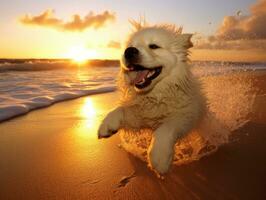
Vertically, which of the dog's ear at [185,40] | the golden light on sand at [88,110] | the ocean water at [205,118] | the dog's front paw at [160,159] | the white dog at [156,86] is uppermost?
the dog's ear at [185,40]

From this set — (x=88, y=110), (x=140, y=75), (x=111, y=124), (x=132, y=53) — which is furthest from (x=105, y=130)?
(x=88, y=110)

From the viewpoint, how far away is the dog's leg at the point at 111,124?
11.2ft

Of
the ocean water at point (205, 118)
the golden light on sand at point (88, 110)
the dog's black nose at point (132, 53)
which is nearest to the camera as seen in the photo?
the dog's black nose at point (132, 53)

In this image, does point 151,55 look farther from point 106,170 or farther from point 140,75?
point 106,170

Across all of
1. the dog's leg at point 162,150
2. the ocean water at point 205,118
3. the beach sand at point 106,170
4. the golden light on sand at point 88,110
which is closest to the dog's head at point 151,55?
the ocean water at point 205,118

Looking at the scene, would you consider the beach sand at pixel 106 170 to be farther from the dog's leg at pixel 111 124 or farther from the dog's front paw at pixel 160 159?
the dog's leg at pixel 111 124

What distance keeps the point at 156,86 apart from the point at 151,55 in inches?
14.1

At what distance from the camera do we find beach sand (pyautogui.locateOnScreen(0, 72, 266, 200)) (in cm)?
285

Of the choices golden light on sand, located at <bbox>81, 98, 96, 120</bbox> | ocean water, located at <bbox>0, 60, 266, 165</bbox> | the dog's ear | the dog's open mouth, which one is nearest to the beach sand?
ocean water, located at <bbox>0, 60, 266, 165</bbox>

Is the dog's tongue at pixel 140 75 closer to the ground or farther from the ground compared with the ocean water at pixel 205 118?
farther from the ground

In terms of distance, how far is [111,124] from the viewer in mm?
3492

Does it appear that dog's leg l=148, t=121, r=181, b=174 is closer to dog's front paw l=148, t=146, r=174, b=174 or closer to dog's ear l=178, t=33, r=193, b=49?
dog's front paw l=148, t=146, r=174, b=174

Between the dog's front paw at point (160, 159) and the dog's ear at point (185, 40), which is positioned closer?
the dog's front paw at point (160, 159)

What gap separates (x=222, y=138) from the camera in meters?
4.23
